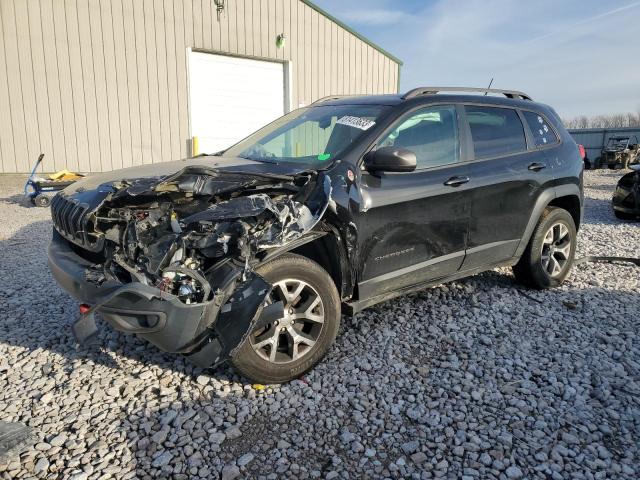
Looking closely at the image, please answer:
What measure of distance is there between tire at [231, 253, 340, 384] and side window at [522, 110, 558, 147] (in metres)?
2.78

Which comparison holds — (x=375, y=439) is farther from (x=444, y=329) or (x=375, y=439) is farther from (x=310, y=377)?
(x=444, y=329)

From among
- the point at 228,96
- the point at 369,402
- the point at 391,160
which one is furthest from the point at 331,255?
the point at 228,96

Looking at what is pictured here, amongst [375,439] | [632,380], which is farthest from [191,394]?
[632,380]

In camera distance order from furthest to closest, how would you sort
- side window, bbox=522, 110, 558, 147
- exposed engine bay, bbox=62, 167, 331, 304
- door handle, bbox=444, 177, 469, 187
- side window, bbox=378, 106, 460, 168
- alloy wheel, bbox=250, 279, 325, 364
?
side window, bbox=522, 110, 558, 147 < door handle, bbox=444, 177, 469, 187 < side window, bbox=378, 106, 460, 168 < alloy wheel, bbox=250, 279, 325, 364 < exposed engine bay, bbox=62, 167, 331, 304

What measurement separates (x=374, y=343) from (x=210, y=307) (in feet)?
4.78

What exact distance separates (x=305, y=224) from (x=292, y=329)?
0.68 metres

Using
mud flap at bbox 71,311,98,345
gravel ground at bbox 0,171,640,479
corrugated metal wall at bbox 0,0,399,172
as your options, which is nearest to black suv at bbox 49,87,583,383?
mud flap at bbox 71,311,98,345

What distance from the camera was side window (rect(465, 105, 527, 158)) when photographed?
4.13 metres

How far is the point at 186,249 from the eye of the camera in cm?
278

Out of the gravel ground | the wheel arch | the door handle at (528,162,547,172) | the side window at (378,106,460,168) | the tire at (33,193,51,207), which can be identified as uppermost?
the side window at (378,106,460,168)

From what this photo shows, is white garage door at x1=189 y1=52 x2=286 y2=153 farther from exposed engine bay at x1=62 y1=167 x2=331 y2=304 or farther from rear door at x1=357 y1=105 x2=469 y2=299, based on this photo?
exposed engine bay at x1=62 y1=167 x2=331 y2=304

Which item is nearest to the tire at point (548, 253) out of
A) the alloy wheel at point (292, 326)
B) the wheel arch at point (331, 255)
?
the wheel arch at point (331, 255)

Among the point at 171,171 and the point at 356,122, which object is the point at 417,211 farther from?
the point at 171,171

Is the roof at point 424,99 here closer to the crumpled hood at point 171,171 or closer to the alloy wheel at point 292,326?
the crumpled hood at point 171,171
